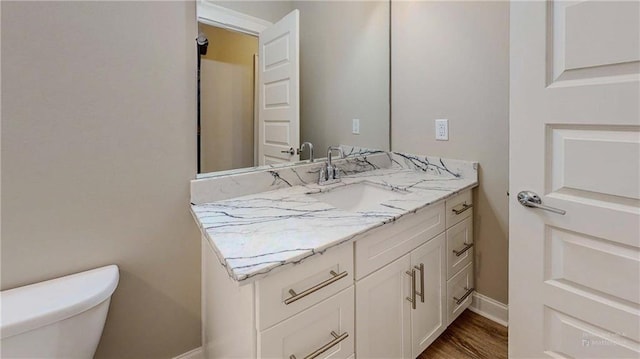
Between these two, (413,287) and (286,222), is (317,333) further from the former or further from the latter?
(413,287)

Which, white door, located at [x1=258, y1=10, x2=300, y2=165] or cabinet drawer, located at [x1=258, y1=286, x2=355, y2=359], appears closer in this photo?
cabinet drawer, located at [x1=258, y1=286, x2=355, y2=359]

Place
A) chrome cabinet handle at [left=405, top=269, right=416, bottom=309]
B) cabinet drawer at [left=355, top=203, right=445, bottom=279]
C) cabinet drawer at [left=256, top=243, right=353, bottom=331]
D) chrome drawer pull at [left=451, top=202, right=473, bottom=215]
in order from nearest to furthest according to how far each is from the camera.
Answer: cabinet drawer at [left=256, top=243, right=353, bottom=331] → cabinet drawer at [left=355, top=203, right=445, bottom=279] → chrome cabinet handle at [left=405, top=269, right=416, bottom=309] → chrome drawer pull at [left=451, top=202, right=473, bottom=215]

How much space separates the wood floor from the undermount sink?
78 centimetres

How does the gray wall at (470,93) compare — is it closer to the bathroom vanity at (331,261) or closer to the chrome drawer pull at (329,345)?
the bathroom vanity at (331,261)

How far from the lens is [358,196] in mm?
1785

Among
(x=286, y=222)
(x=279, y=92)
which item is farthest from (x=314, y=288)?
(x=279, y=92)

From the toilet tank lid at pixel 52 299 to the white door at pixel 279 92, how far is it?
80 centimetres

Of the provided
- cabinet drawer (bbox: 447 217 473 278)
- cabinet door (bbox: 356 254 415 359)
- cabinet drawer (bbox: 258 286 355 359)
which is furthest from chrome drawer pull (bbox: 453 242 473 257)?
cabinet drawer (bbox: 258 286 355 359)

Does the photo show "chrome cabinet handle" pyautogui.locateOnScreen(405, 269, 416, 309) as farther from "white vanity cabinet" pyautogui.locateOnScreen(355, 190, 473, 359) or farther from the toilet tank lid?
the toilet tank lid

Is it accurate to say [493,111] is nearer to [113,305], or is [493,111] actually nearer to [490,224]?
[490,224]

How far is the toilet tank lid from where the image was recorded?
863 mm

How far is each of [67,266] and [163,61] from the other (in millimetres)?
825

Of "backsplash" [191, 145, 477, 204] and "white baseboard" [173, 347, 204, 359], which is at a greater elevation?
"backsplash" [191, 145, 477, 204]

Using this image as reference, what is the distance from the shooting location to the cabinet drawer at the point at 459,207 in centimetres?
159
